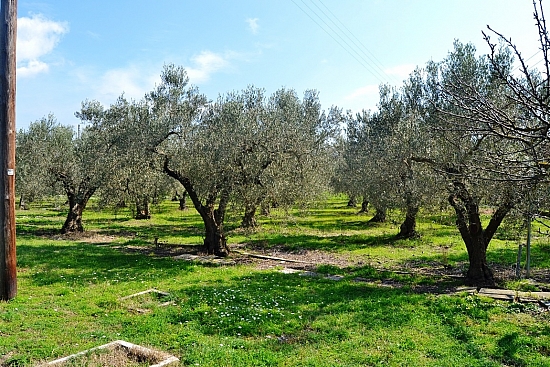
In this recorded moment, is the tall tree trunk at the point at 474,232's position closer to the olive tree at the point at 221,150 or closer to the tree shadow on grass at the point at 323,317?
the tree shadow on grass at the point at 323,317

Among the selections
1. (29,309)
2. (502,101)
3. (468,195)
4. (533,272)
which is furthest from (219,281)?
(533,272)

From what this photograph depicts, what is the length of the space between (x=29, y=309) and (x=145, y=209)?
23532mm

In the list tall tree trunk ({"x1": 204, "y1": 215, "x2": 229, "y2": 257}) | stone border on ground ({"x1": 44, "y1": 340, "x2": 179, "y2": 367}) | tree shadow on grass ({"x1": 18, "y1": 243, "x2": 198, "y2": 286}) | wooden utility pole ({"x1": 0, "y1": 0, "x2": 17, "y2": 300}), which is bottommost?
tree shadow on grass ({"x1": 18, "y1": 243, "x2": 198, "y2": 286})

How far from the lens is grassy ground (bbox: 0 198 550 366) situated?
18.9ft

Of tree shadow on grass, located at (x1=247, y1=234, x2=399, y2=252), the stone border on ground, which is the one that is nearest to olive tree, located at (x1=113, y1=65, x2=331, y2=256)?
tree shadow on grass, located at (x1=247, y1=234, x2=399, y2=252)

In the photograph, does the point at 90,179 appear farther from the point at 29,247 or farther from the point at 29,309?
the point at 29,309

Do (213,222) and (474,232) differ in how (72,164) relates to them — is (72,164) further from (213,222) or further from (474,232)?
(474,232)

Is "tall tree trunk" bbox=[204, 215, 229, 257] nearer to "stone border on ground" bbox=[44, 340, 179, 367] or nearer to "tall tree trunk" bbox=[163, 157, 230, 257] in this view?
"tall tree trunk" bbox=[163, 157, 230, 257]

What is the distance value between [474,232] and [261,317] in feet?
20.8

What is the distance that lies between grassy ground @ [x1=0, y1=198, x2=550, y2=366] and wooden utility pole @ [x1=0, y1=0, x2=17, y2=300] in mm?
659

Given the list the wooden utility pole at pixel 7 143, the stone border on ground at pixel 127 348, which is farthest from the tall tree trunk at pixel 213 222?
the stone border on ground at pixel 127 348

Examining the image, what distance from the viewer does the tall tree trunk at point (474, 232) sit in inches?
394

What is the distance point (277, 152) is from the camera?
1360 centimetres

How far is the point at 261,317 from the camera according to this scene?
7.40 m
